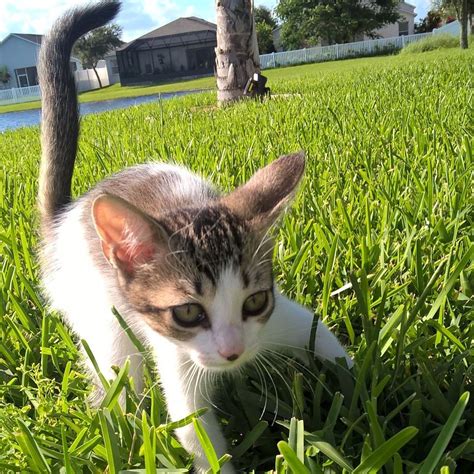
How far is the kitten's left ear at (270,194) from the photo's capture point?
110cm

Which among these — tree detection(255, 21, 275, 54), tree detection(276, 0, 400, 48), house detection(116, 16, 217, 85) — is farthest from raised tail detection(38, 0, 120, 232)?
tree detection(255, 21, 275, 54)

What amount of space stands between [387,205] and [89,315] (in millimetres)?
998

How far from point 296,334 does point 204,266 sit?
1.00 ft

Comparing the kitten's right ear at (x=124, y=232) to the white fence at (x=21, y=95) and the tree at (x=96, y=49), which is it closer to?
the white fence at (x=21, y=95)

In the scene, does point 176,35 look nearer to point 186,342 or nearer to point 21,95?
point 21,95

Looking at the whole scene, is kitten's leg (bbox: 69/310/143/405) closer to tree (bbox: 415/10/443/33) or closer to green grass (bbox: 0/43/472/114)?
green grass (bbox: 0/43/472/114)

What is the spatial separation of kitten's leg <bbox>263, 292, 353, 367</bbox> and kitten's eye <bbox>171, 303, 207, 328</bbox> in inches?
7.6

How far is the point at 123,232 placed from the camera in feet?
3.39

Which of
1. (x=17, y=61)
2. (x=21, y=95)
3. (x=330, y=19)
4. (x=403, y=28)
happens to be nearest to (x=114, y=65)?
(x=17, y=61)

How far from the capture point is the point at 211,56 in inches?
1326

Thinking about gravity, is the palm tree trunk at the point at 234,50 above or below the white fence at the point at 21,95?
below

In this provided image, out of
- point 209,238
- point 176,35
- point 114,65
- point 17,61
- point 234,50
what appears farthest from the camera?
point 114,65

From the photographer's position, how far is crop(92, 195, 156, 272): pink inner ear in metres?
0.97

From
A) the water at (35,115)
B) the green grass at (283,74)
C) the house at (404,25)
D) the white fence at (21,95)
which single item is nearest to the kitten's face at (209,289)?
the water at (35,115)
